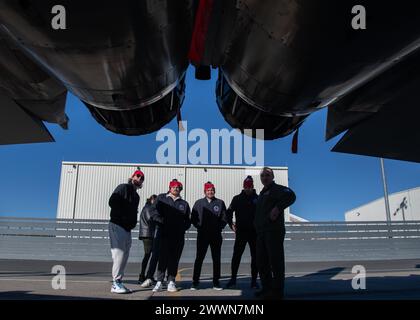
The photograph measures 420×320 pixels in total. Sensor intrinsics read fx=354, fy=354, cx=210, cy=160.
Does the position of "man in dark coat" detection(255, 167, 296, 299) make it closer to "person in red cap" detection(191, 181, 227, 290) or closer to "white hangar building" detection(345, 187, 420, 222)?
"person in red cap" detection(191, 181, 227, 290)

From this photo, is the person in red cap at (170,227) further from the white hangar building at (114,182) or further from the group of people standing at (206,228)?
the white hangar building at (114,182)

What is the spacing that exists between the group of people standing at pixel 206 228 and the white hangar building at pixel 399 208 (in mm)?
23575

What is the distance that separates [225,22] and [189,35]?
25 centimetres

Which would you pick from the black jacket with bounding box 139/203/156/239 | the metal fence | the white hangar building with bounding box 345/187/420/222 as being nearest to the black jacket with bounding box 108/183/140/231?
the black jacket with bounding box 139/203/156/239

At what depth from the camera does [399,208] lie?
2664 centimetres

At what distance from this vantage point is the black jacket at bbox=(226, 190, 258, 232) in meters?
5.61

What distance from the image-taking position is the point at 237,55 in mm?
1942

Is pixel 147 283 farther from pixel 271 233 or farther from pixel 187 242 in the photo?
pixel 187 242

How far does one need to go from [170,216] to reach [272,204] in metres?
1.69

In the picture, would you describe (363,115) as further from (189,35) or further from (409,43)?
(189,35)

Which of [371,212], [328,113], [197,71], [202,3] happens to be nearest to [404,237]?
[328,113]

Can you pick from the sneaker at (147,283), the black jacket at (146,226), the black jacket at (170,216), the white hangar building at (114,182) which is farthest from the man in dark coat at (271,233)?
the white hangar building at (114,182)

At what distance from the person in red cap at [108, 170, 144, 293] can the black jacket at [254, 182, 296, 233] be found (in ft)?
Result: 5.59

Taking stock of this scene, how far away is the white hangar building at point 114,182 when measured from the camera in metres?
18.5
